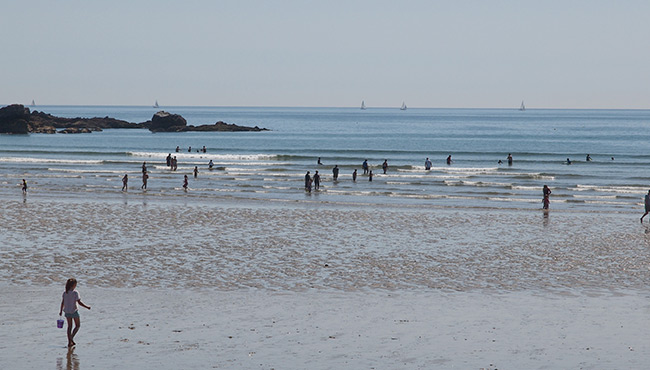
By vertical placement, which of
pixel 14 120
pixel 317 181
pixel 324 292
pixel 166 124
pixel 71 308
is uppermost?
pixel 14 120

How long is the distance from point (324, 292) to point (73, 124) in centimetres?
14607

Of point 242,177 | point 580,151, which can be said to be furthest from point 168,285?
point 580,151

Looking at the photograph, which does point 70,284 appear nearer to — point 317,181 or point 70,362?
point 70,362

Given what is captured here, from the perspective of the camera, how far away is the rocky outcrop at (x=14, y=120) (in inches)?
5192

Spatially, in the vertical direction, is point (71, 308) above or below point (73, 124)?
below

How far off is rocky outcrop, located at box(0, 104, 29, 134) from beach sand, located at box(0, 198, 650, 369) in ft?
352

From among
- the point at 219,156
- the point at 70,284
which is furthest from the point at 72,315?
the point at 219,156

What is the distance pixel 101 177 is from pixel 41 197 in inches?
632

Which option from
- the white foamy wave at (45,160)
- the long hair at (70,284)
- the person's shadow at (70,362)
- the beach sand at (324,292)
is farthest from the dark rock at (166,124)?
the person's shadow at (70,362)

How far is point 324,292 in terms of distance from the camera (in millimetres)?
18344

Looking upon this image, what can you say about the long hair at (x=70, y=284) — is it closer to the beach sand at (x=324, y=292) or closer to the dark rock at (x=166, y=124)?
the beach sand at (x=324, y=292)

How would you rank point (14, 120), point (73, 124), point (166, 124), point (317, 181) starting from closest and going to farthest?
point (317, 181) < point (14, 120) < point (166, 124) < point (73, 124)

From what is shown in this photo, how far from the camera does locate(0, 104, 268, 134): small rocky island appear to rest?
13325 centimetres

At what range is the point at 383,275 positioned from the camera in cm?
2059
